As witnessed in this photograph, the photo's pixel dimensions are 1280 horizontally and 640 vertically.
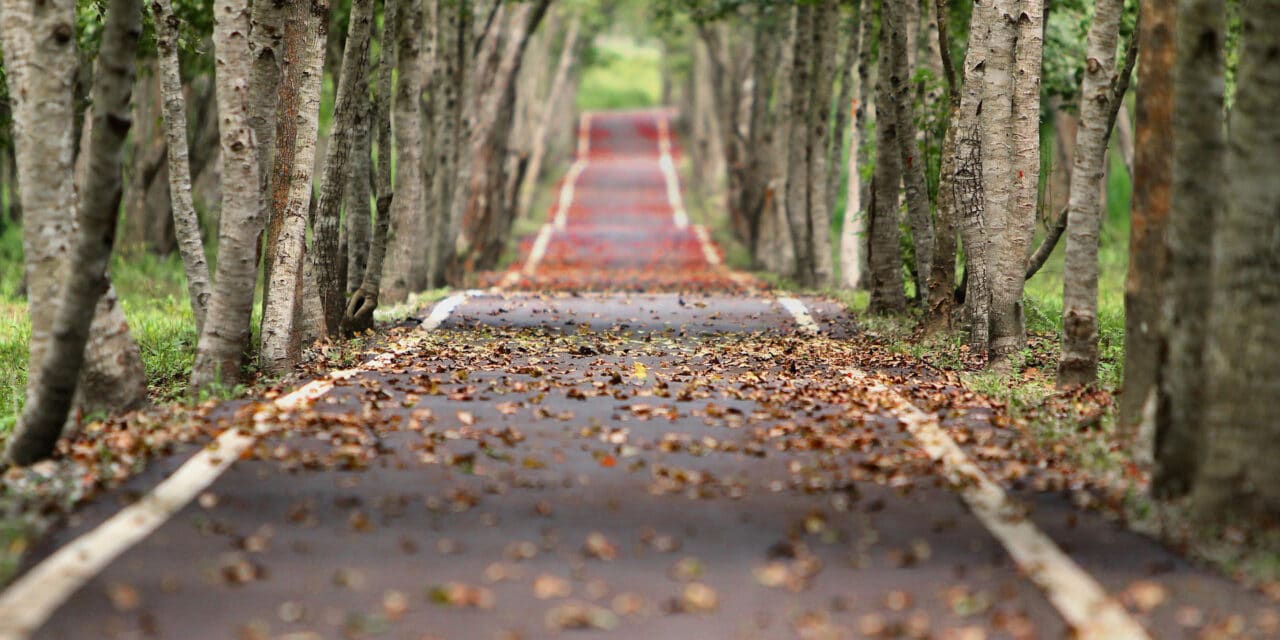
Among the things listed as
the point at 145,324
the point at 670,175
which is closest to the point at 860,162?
the point at 145,324

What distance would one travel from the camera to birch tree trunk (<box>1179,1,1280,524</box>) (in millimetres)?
7543

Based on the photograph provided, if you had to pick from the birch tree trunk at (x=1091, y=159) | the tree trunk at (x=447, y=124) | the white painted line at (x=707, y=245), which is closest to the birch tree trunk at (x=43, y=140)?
the birch tree trunk at (x=1091, y=159)

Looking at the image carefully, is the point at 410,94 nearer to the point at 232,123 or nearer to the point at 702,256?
the point at 232,123

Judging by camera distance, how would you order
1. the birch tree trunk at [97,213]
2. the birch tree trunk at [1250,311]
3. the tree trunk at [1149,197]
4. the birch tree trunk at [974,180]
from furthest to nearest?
the birch tree trunk at [974,180] < the tree trunk at [1149,197] < the birch tree trunk at [97,213] < the birch tree trunk at [1250,311]

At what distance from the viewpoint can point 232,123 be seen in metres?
12.0

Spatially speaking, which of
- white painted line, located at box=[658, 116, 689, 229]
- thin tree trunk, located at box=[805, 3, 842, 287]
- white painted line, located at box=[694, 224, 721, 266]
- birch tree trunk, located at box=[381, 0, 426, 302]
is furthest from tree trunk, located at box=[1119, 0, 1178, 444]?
white painted line, located at box=[658, 116, 689, 229]

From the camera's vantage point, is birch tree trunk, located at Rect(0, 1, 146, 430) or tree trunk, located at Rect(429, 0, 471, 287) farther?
tree trunk, located at Rect(429, 0, 471, 287)

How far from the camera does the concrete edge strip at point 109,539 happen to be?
627 cm

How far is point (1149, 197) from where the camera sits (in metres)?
9.92

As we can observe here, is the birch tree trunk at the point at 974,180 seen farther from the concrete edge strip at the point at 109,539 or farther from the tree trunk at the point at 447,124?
the tree trunk at the point at 447,124

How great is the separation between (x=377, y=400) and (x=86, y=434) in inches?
80.7

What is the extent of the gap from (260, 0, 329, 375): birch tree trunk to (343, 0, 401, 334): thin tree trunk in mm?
2212

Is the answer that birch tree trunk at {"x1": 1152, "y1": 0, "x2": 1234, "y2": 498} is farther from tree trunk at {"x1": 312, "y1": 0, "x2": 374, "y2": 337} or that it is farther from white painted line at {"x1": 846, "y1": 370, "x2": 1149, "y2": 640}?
tree trunk at {"x1": 312, "y1": 0, "x2": 374, "y2": 337}

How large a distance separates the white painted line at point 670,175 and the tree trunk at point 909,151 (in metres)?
29.6
